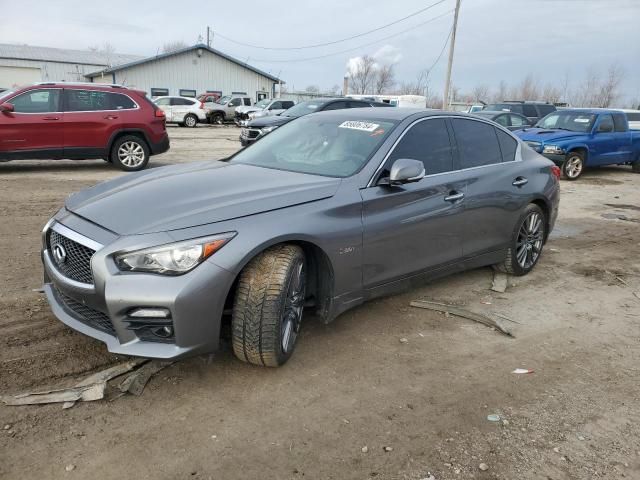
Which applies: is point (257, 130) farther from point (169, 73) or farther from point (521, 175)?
point (169, 73)

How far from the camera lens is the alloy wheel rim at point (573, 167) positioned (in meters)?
12.6

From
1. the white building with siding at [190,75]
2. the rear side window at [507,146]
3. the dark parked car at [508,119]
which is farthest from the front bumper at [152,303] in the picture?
the white building with siding at [190,75]

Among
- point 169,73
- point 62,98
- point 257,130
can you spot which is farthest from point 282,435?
point 169,73

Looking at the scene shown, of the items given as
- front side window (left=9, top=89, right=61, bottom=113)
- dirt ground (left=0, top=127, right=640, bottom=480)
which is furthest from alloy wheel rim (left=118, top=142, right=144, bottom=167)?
dirt ground (left=0, top=127, right=640, bottom=480)

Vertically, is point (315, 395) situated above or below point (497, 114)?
below

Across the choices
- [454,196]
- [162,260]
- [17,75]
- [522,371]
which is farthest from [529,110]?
[17,75]

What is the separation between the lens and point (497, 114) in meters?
15.0

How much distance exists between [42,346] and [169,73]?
40.1m

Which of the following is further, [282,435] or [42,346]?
[42,346]

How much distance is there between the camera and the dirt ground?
2539 mm

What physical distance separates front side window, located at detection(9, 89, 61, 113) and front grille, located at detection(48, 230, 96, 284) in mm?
8081

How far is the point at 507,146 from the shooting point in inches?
202

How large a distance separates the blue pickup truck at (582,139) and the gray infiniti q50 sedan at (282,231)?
27.5 feet

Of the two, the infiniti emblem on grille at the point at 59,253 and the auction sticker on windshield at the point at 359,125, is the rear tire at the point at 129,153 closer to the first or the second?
the auction sticker on windshield at the point at 359,125
